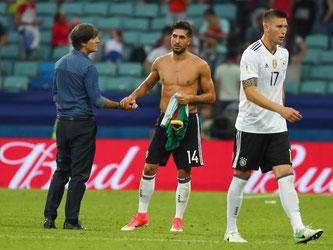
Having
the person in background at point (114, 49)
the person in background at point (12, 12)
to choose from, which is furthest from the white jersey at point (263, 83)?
the person in background at point (12, 12)

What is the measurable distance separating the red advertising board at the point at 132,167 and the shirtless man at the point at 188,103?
6.03 meters

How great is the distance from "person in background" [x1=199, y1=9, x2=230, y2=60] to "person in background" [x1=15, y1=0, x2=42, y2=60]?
414 centimetres

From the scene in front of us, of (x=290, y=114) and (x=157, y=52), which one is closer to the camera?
(x=290, y=114)

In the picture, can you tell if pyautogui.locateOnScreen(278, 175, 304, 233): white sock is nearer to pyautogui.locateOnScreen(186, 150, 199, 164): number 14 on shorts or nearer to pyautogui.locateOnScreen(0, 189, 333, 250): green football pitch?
pyautogui.locateOnScreen(0, 189, 333, 250): green football pitch

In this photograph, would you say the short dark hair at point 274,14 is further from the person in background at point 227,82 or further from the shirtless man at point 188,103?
the person in background at point 227,82

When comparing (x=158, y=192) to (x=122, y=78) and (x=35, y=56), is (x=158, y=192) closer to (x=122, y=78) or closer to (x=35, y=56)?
(x=122, y=78)

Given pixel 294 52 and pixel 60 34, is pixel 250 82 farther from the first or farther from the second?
pixel 60 34

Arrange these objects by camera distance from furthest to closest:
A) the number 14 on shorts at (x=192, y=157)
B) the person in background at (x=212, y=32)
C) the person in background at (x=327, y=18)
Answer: the person in background at (x=327, y=18) → the person in background at (x=212, y=32) → the number 14 on shorts at (x=192, y=157)

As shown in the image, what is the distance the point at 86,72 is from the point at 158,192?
6.54 meters

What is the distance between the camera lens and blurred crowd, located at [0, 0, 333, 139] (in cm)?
1966

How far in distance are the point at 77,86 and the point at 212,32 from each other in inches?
448

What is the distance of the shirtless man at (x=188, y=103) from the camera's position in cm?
1097

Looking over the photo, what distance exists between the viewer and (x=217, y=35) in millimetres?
21547

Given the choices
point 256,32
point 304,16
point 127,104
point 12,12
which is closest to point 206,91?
point 127,104
